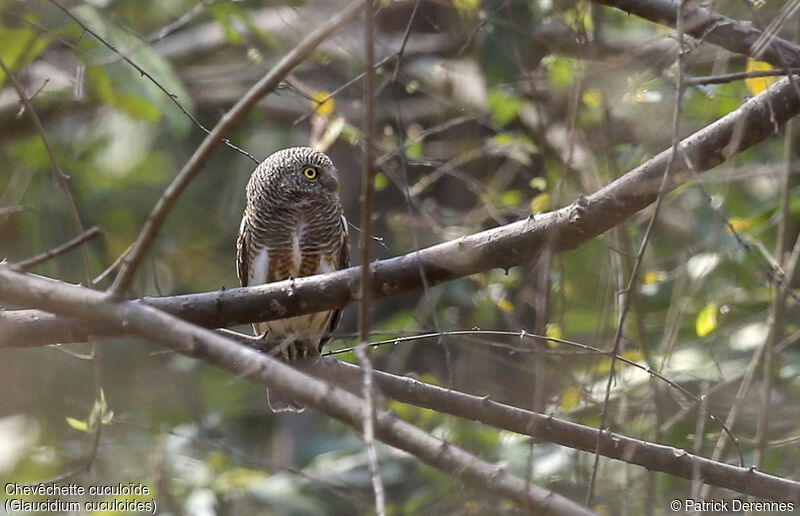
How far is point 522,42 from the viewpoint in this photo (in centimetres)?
574

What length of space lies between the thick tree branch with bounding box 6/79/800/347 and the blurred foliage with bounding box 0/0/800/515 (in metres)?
0.26

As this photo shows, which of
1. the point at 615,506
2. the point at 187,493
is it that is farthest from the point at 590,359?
the point at 187,493

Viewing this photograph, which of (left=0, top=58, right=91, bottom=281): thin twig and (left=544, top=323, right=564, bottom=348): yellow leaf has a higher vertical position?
(left=544, top=323, right=564, bottom=348): yellow leaf

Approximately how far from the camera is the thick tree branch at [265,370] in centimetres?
186

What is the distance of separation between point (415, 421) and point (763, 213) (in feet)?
7.31

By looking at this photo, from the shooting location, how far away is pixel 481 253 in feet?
10.4

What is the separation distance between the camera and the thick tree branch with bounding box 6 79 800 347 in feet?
10.0

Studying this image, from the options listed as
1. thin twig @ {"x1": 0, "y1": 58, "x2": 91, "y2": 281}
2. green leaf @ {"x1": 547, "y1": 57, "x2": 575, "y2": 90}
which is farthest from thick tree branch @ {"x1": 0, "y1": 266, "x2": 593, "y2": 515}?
green leaf @ {"x1": 547, "y1": 57, "x2": 575, "y2": 90}

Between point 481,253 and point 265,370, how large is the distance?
142cm

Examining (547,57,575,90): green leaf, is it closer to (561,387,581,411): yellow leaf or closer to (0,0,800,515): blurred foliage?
(0,0,800,515): blurred foliage

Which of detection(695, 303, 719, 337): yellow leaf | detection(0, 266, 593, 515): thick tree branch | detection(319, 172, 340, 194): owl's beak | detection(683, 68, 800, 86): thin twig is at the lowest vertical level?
detection(0, 266, 593, 515): thick tree branch

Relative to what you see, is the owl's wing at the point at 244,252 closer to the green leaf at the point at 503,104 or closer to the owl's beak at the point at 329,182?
the owl's beak at the point at 329,182

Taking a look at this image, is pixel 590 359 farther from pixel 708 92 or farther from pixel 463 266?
pixel 463 266

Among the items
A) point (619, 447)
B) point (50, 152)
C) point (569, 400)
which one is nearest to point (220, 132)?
point (50, 152)
